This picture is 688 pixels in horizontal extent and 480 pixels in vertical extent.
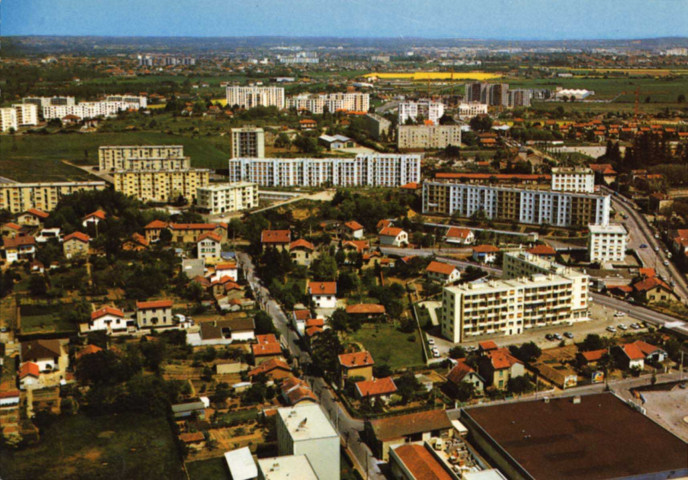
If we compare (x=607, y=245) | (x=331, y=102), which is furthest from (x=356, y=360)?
(x=331, y=102)

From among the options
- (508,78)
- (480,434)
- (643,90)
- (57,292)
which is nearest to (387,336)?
(480,434)

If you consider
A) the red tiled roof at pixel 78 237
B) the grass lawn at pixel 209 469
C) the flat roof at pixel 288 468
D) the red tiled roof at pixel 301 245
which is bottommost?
the grass lawn at pixel 209 469

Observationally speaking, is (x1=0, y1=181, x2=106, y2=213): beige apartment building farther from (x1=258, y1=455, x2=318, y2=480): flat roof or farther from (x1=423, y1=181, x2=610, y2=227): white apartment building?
(x1=258, y1=455, x2=318, y2=480): flat roof

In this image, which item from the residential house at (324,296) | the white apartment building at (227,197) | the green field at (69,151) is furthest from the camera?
the green field at (69,151)

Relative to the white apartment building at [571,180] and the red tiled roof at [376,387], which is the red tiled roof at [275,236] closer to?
the red tiled roof at [376,387]

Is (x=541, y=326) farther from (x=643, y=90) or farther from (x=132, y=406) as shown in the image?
(x=643, y=90)

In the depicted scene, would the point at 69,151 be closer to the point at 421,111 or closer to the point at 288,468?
the point at 421,111

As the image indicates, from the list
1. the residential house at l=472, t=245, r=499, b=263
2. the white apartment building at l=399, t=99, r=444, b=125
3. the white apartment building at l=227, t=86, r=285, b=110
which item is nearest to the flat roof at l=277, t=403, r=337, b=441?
the residential house at l=472, t=245, r=499, b=263

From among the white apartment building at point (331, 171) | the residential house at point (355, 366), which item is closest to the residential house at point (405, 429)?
the residential house at point (355, 366)
